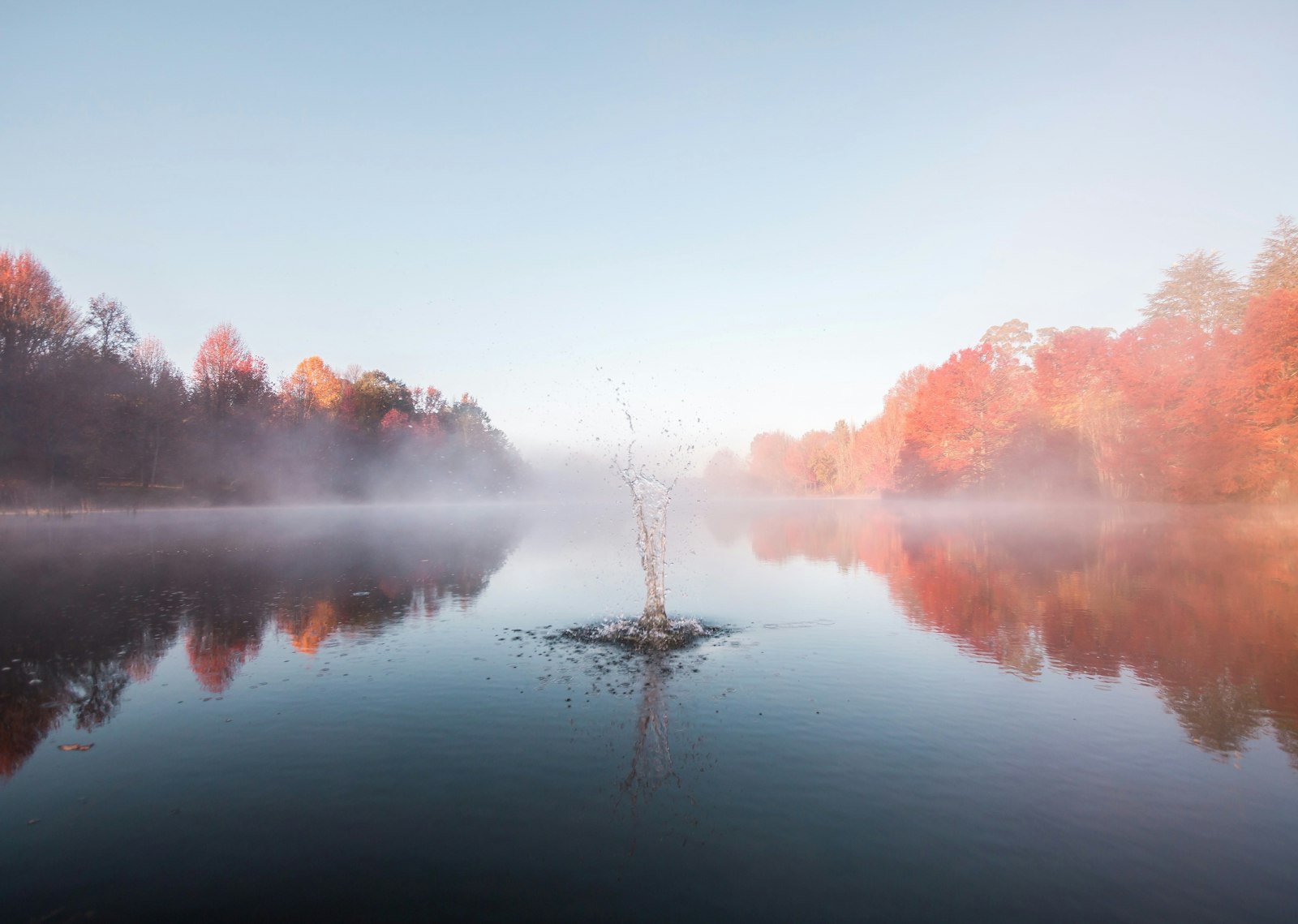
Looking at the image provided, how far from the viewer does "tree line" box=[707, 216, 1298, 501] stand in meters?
45.8

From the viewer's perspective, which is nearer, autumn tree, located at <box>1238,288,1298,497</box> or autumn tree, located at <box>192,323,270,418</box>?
autumn tree, located at <box>1238,288,1298,497</box>

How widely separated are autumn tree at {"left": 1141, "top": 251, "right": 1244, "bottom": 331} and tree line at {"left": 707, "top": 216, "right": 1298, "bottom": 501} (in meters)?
0.11

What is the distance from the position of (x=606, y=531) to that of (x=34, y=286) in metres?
56.4

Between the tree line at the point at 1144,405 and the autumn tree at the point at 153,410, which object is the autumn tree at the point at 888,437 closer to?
the tree line at the point at 1144,405

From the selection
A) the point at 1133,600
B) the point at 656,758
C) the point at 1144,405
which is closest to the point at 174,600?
the point at 656,758

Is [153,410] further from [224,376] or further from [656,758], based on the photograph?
[656,758]

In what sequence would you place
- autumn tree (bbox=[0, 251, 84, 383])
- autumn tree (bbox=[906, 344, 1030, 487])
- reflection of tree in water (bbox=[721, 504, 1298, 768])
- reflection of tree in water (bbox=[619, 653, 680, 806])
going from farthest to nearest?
autumn tree (bbox=[906, 344, 1030, 487]) < autumn tree (bbox=[0, 251, 84, 383]) < reflection of tree in water (bbox=[721, 504, 1298, 768]) < reflection of tree in water (bbox=[619, 653, 680, 806])

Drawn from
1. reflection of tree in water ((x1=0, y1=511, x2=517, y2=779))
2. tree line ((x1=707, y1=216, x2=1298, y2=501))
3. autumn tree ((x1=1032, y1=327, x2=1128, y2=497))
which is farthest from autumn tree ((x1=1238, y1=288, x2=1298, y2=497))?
reflection of tree in water ((x1=0, y1=511, x2=517, y2=779))

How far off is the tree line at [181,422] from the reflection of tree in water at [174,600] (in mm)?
12121

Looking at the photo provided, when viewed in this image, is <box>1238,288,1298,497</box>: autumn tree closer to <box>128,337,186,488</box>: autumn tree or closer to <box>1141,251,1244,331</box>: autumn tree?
<box>1141,251,1244,331</box>: autumn tree

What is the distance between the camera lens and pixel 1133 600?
20250 mm

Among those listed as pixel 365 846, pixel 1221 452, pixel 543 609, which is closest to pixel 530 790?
pixel 365 846

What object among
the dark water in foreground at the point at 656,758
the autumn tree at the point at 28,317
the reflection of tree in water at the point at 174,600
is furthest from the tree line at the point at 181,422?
the dark water in foreground at the point at 656,758

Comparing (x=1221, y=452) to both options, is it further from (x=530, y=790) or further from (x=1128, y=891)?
(x=530, y=790)
